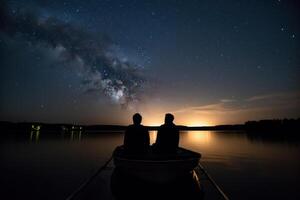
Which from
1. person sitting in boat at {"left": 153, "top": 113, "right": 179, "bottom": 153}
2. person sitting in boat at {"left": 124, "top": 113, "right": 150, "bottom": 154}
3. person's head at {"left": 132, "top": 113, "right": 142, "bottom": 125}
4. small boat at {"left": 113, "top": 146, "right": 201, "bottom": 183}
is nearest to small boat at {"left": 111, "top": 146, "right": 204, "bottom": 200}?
small boat at {"left": 113, "top": 146, "right": 201, "bottom": 183}

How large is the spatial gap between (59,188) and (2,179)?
527 cm

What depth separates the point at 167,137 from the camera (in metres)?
9.74

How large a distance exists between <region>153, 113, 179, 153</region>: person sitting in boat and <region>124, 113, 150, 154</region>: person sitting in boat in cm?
55

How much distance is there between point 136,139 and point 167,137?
1.37m

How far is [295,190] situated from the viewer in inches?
525

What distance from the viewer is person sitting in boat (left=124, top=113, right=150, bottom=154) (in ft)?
30.7

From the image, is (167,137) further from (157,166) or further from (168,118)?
(157,166)

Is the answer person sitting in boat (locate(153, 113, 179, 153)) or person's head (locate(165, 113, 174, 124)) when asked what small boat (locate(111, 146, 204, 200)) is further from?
person's head (locate(165, 113, 174, 124))

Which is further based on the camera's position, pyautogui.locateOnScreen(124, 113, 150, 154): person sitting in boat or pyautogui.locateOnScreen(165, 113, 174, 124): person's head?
pyautogui.locateOnScreen(124, 113, 150, 154): person sitting in boat

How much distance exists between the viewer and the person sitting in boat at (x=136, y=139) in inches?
368

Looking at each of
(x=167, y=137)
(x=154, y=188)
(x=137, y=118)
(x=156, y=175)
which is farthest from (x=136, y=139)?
(x=154, y=188)

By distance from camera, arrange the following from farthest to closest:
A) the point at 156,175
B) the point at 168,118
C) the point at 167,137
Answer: the point at 167,137 < the point at 168,118 < the point at 156,175

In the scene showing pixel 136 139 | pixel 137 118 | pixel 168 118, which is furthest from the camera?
pixel 136 139

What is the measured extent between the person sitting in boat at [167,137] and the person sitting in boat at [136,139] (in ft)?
1.81
